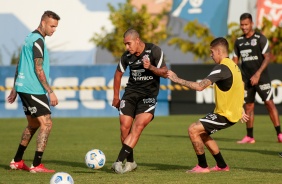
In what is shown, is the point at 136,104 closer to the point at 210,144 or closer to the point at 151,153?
Result: the point at 210,144

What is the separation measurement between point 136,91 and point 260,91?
5071mm

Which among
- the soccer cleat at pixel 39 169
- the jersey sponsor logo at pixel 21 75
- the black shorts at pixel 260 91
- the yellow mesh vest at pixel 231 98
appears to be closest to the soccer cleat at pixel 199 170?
the yellow mesh vest at pixel 231 98

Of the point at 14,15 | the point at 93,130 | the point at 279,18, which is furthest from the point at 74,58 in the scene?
the point at 93,130

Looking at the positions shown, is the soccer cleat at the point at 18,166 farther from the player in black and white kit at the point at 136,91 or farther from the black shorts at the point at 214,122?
the black shorts at the point at 214,122

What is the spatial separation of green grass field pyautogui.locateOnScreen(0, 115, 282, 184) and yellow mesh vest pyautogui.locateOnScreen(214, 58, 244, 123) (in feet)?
2.66

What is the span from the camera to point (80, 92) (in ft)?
84.5

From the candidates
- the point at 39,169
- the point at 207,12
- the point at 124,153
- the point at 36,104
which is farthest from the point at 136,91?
the point at 207,12

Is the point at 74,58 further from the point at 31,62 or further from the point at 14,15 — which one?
the point at 31,62

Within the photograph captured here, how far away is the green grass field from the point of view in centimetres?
1138

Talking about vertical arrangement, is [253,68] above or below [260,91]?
above

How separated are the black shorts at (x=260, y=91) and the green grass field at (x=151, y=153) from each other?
0.89 metres

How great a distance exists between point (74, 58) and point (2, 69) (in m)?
12.1

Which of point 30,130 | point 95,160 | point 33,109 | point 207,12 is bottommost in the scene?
point 95,160

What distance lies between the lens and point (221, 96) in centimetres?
1193
